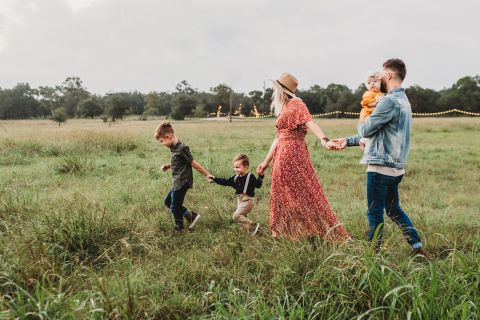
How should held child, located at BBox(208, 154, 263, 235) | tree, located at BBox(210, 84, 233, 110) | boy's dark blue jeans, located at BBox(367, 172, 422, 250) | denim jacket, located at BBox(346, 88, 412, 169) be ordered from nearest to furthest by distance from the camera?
1. denim jacket, located at BBox(346, 88, 412, 169)
2. boy's dark blue jeans, located at BBox(367, 172, 422, 250)
3. held child, located at BBox(208, 154, 263, 235)
4. tree, located at BBox(210, 84, 233, 110)

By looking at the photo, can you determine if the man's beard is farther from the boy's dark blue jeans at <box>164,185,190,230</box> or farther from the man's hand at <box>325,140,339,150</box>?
the boy's dark blue jeans at <box>164,185,190,230</box>

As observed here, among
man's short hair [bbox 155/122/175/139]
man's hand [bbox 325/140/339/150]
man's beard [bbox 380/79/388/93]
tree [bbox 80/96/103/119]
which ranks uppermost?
tree [bbox 80/96/103/119]

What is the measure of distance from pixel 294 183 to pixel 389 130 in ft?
4.07

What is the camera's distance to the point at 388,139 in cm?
396

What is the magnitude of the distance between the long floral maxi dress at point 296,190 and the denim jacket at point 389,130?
775mm

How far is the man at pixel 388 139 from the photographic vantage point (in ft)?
12.7

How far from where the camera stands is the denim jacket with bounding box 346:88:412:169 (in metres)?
3.85

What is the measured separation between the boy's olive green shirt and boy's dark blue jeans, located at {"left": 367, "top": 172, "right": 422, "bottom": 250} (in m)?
2.46

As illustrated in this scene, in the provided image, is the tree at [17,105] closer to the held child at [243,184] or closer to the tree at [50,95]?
the tree at [50,95]

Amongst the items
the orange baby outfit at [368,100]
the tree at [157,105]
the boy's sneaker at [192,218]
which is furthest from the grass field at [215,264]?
the tree at [157,105]

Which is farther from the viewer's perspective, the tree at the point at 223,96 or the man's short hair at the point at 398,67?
the tree at the point at 223,96

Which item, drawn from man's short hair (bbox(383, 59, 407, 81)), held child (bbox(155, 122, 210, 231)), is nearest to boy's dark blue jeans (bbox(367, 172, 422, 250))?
man's short hair (bbox(383, 59, 407, 81))

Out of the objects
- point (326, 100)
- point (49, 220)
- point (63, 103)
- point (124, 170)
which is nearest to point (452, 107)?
point (326, 100)

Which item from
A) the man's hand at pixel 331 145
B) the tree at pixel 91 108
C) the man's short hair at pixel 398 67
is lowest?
the man's hand at pixel 331 145
